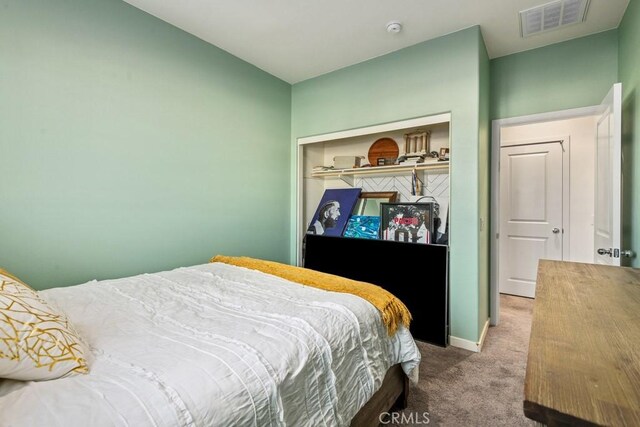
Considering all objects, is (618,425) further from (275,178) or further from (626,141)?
(275,178)

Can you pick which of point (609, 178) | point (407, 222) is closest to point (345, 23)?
point (407, 222)

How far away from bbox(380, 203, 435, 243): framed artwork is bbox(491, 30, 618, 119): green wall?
4.14 ft

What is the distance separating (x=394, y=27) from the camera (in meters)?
2.49

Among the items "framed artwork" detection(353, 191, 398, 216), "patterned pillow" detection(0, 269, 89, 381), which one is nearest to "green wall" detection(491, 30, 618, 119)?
"framed artwork" detection(353, 191, 398, 216)

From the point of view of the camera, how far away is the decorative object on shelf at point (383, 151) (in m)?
3.38

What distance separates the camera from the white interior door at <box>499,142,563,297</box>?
151 inches

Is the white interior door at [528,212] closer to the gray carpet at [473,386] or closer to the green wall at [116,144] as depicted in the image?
the gray carpet at [473,386]

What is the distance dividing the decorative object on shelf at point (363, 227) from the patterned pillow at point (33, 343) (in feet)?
8.36

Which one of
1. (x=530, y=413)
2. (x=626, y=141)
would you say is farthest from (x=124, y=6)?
(x=626, y=141)

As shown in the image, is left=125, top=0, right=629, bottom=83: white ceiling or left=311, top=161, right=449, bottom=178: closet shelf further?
left=311, top=161, right=449, bottom=178: closet shelf

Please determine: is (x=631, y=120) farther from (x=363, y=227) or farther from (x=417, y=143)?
(x=363, y=227)

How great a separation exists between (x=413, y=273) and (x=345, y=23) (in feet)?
7.29

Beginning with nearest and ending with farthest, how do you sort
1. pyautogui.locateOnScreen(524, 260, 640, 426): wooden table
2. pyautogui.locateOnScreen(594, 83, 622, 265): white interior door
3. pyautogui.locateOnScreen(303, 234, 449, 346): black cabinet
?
1. pyautogui.locateOnScreen(524, 260, 640, 426): wooden table
2. pyautogui.locateOnScreen(594, 83, 622, 265): white interior door
3. pyautogui.locateOnScreen(303, 234, 449, 346): black cabinet

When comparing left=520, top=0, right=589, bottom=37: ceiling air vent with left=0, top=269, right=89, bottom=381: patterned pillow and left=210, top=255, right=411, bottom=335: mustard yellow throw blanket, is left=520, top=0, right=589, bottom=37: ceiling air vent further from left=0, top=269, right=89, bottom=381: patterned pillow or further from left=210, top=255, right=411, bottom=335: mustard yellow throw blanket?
left=0, top=269, right=89, bottom=381: patterned pillow
